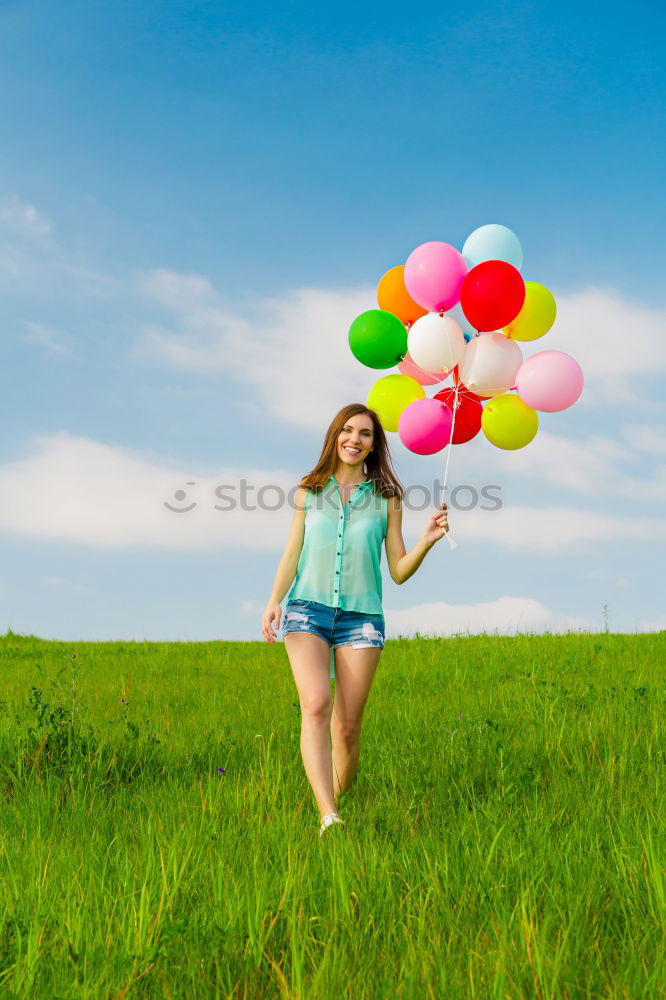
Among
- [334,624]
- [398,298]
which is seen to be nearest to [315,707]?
[334,624]

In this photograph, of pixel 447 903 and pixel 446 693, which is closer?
pixel 447 903

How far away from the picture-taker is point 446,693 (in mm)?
7891

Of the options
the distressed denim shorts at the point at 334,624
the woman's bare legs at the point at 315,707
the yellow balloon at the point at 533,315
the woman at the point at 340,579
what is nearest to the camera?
the woman's bare legs at the point at 315,707

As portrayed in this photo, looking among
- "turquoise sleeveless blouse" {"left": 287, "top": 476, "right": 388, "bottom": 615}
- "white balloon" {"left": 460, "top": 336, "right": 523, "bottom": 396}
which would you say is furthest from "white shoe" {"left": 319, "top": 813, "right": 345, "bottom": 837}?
"white balloon" {"left": 460, "top": 336, "right": 523, "bottom": 396}

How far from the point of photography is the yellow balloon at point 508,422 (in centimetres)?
563

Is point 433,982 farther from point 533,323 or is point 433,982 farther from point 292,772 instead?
point 533,323

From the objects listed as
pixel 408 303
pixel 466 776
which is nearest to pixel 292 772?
pixel 466 776

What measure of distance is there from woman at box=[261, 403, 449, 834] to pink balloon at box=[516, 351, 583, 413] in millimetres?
1236

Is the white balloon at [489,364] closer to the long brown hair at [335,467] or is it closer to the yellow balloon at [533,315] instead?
the yellow balloon at [533,315]

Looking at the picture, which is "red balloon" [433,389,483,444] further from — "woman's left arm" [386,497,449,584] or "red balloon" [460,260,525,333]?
"woman's left arm" [386,497,449,584]

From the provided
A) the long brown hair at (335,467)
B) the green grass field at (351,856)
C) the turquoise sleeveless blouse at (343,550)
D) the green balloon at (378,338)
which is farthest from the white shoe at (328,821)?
the green balloon at (378,338)

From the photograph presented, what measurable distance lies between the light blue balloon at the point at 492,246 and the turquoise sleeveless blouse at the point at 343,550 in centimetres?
211

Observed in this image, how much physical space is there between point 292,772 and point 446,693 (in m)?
3.13

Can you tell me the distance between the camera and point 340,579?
4.50 metres
